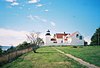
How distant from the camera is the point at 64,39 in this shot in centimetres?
9481

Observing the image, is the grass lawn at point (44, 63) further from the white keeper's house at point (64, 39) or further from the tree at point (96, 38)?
the white keeper's house at point (64, 39)

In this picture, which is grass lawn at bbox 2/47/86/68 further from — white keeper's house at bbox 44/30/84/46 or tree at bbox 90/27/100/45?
white keeper's house at bbox 44/30/84/46

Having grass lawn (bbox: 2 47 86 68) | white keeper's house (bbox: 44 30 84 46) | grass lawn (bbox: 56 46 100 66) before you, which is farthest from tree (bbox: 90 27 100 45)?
grass lawn (bbox: 2 47 86 68)

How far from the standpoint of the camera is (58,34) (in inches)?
3841

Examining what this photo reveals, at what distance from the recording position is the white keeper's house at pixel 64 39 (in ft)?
285

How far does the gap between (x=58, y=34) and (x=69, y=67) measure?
81544 mm

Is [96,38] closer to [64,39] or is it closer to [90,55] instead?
[64,39]

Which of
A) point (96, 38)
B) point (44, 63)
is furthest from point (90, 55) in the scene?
point (96, 38)

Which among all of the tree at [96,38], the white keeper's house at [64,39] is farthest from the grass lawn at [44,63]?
the white keeper's house at [64,39]

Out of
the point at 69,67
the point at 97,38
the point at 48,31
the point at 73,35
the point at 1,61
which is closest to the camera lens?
the point at 69,67

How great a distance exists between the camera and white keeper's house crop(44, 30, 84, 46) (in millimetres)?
86950

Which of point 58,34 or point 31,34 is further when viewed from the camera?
point 58,34

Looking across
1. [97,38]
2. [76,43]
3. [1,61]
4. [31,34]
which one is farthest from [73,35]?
[1,61]

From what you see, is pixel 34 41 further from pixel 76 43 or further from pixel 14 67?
pixel 14 67
